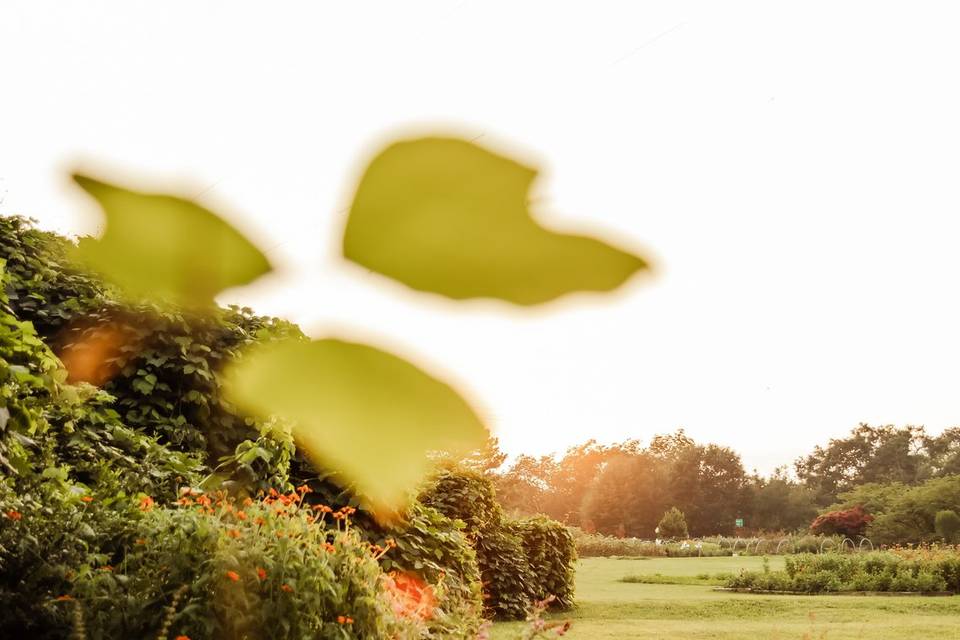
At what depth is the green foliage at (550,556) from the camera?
1175 centimetres

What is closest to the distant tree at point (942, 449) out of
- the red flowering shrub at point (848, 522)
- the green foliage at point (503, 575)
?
the red flowering shrub at point (848, 522)

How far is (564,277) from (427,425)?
120 mm

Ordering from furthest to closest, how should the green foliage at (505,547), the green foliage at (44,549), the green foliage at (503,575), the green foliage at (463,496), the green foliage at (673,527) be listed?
the green foliage at (673,527)
the green foliage at (503,575)
the green foliage at (505,547)
the green foliage at (463,496)
the green foliage at (44,549)

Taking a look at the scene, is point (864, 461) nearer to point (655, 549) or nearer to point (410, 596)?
point (655, 549)

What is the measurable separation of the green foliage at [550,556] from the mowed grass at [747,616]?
0.40 metres

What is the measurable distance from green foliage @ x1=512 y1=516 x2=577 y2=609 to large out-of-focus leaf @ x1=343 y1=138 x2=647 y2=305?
11755 millimetres

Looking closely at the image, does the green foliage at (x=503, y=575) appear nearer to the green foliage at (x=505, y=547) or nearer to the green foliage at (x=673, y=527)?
the green foliage at (x=505, y=547)

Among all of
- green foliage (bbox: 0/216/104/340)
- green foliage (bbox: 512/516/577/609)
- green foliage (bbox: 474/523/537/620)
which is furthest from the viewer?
green foliage (bbox: 512/516/577/609)

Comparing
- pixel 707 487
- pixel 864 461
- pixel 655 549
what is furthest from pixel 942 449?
pixel 655 549

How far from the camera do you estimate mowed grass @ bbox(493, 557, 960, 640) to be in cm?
932

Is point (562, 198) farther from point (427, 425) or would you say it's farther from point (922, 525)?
point (922, 525)

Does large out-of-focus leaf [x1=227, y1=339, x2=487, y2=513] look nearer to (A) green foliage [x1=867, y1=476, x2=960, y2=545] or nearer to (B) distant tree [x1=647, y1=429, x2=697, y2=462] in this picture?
(A) green foliage [x1=867, y1=476, x2=960, y2=545]

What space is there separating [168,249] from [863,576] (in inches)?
721

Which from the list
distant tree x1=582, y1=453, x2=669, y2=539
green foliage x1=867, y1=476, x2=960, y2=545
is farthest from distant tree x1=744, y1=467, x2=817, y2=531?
green foliage x1=867, y1=476, x2=960, y2=545
